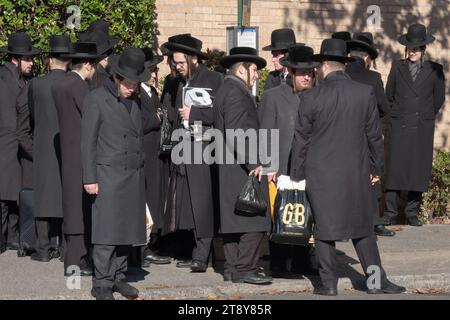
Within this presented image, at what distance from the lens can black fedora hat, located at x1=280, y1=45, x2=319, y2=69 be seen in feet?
32.7

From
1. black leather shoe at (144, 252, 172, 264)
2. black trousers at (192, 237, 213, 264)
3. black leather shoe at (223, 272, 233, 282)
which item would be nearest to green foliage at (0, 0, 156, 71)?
black leather shoe at (144, 252, 172, 264)

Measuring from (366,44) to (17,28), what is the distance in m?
3.72

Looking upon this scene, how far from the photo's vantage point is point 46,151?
417 inches

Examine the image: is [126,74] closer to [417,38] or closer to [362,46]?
[362,46]

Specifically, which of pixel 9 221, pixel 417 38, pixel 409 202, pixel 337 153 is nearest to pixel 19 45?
pixel 9 221

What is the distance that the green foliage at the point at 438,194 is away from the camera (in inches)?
532

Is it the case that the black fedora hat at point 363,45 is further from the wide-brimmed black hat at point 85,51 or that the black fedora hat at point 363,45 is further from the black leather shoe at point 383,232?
the wide-brimmed black hat at point 85,51

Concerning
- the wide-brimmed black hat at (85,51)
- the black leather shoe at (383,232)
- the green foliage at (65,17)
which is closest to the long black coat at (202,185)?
the wide-brimmed black hat at (85,51)

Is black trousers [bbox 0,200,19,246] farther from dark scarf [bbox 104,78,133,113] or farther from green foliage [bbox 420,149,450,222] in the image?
green foliage [bbox 420,149,450,222]

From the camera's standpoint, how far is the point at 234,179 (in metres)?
9.84

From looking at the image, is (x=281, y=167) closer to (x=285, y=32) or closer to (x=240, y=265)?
(x=240, y=265)

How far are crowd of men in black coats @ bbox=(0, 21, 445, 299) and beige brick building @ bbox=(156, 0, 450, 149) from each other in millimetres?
2391

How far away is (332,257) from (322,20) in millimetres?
5724

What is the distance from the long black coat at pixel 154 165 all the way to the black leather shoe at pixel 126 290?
156 cm
